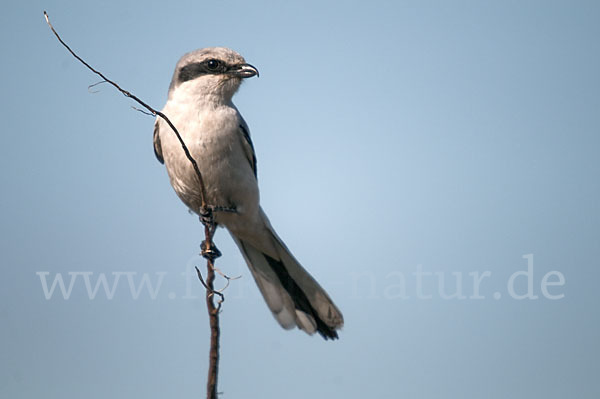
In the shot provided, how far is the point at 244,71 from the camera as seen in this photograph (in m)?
3.86

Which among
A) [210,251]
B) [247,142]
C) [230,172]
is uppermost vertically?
[247,142]

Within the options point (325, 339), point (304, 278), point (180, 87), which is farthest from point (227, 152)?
point (325, 339)

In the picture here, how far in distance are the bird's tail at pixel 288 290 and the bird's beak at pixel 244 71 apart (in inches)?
40.5

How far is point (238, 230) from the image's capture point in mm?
4199

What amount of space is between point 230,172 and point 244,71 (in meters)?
0.69

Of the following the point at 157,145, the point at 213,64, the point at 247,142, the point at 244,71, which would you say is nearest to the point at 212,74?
the point at 213,64

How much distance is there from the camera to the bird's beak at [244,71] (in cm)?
385

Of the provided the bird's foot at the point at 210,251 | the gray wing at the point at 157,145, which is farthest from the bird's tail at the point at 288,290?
the bird's foot at the point at 210,251

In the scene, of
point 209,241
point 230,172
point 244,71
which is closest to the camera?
point 209,241

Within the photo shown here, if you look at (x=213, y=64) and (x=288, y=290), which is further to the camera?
(x=288, y=290)

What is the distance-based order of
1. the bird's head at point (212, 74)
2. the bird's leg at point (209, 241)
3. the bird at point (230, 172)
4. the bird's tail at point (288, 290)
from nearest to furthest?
the bird's leg at point (209, 241) → the bird at point (230, 172) → the bird's head at point (212, 74) → the bird's tail at point (288, 290)

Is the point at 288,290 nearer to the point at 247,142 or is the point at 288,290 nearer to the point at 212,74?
the point at 247,142

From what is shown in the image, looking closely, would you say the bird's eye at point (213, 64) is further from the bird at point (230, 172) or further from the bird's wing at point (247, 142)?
the bird's wing at point (247, 142)

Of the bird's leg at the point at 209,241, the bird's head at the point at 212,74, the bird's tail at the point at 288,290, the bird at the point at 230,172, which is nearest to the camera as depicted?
the bird's leg at the point at 209,241
